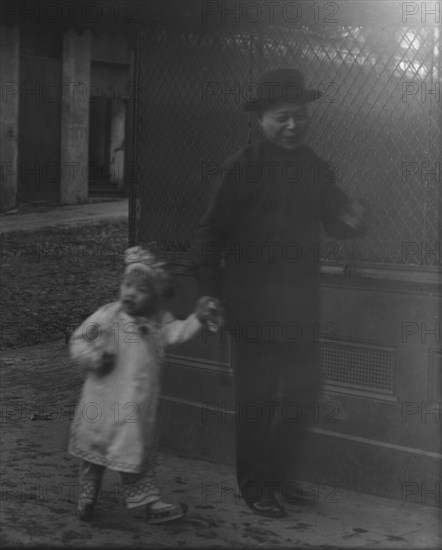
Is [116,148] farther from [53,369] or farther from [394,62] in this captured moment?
[394,62]

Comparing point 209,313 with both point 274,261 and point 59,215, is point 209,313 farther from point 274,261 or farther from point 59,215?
point 59,215

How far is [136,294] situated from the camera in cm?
526

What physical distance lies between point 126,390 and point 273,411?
2.43 feet

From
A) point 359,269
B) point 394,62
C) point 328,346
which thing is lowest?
point 328,346

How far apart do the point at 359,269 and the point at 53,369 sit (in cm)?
415

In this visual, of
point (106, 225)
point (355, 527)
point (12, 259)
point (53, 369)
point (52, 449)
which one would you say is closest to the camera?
point (355, 527)

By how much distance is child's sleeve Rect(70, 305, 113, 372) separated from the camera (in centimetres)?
515

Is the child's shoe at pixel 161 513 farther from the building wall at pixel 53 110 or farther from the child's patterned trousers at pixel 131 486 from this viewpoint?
the building wall at pixel 53 110

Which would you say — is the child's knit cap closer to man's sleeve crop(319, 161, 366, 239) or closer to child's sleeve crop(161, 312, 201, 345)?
child's sleeve crop(161, 312, 201, 345)

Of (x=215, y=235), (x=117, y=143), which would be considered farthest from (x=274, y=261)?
(x=117, y=143)

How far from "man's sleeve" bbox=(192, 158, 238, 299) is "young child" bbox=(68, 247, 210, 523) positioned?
0.71 ft

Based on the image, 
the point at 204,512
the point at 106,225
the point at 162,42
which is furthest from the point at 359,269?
the point at 106,225

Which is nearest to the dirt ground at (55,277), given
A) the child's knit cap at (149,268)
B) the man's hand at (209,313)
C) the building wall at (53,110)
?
the building wall at (53,110)

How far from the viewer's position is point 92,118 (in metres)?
24.2
